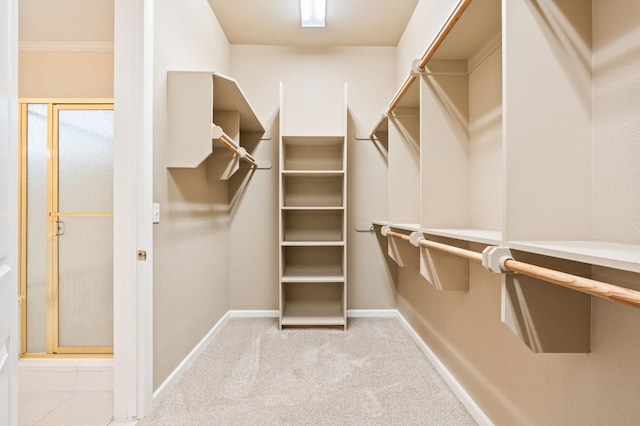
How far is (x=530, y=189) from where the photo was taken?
77 centimetres

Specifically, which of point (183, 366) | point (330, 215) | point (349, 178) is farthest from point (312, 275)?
point (183, 366)

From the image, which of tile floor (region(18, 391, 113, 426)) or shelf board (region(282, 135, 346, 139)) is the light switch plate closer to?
tile floor (region(18, 391, 113, 426))

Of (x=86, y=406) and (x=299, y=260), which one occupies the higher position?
(x=299, y=260)

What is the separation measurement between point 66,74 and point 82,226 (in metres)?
1.10

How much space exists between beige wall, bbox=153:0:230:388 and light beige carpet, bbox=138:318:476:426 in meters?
0.21

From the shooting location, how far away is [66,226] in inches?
77.7

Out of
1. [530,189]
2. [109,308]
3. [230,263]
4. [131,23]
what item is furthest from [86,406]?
[530,189]

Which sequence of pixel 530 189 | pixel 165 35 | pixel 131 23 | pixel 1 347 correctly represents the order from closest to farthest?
1. pixel 1 347
2. pixel 530 189
3. pixel 131 23
4. pixel 165 35

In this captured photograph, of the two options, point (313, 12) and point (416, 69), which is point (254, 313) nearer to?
point (416, 69)

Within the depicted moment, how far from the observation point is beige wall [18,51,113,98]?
6.89 feet

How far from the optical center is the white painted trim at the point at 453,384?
1345 mm

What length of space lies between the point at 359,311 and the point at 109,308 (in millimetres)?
1989

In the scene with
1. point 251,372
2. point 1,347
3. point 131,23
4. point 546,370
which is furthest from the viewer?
point 251,372

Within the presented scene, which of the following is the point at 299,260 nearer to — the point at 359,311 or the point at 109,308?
the point at 359,311
